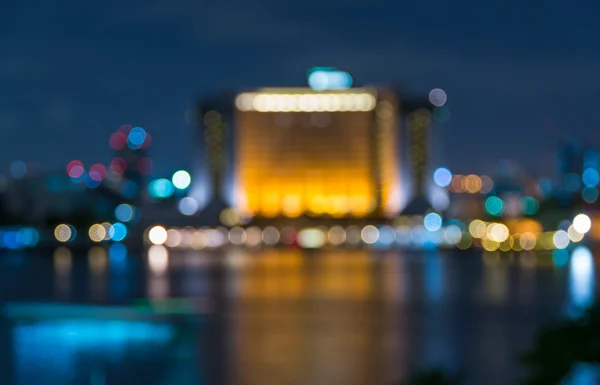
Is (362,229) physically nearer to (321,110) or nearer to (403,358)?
(321,110)

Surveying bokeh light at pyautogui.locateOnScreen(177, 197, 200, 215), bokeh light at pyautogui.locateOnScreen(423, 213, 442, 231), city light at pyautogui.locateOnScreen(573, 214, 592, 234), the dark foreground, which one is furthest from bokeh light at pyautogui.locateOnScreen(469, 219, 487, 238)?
the dark foreground

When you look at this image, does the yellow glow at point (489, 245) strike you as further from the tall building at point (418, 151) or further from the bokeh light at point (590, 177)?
the bokeh light at point (590, 177)

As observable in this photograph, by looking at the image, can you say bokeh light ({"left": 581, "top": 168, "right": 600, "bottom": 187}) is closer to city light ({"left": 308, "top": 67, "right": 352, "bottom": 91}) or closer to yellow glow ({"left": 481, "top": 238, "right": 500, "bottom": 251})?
city light ({"left": 308, "top": 67, "right": 352, "bottom": 91})

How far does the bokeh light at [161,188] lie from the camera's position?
96012 mm

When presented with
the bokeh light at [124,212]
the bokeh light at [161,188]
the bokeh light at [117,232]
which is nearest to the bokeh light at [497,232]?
the bokeh light at [117,232]

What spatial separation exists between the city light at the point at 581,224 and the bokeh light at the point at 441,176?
10.9 meters

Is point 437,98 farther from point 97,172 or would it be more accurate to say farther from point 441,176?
point 97,172

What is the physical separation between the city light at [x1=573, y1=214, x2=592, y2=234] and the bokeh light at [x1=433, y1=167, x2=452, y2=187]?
10924 millimetres

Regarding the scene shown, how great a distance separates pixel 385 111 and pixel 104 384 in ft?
252

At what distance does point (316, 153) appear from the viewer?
8756 centimetres

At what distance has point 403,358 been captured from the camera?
9.84m

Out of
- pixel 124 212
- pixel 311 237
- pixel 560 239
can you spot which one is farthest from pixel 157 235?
pixel 560 239

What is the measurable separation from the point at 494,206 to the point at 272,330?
8160cm

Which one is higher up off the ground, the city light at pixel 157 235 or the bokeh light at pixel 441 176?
the bokeh light at pixel 441 176
